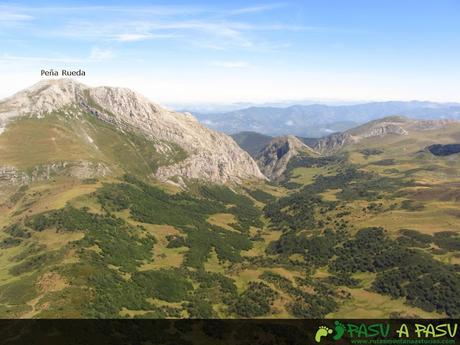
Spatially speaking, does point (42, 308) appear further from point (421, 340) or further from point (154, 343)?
point (421, 340)

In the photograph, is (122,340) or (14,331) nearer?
(14,331)

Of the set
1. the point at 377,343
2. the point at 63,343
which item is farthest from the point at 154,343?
the point at 377,343

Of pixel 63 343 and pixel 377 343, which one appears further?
pixel 377 343

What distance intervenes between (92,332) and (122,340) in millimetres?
13697

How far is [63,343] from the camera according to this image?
6757 inches

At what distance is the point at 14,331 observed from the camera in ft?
574

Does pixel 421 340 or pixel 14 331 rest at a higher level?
pixel 14 331

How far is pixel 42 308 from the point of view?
196 meters

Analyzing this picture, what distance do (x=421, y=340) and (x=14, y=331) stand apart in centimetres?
17329

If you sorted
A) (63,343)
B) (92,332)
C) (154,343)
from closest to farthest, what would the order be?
(63,343) → (92,332) → (154,343)

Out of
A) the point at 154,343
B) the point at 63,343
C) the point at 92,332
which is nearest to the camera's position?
the point at 63,343

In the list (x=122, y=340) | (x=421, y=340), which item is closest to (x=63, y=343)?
(x=122, y=340)

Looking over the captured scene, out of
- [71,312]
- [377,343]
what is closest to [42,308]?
[71,312]

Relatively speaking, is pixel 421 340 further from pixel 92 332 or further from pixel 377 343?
pixel 92 332
